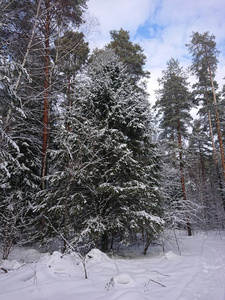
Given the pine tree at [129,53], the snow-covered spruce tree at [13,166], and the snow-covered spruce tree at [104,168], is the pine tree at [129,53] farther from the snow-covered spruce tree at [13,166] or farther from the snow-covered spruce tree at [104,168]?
the snow-covered spruce tree at [13,166]

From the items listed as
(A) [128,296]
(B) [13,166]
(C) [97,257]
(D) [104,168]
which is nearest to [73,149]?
(D) [104,168]

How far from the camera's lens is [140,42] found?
12273 mm

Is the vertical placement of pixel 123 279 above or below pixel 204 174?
below

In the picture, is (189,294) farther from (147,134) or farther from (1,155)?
(147,134)

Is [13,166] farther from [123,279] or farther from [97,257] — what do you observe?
[123,279]

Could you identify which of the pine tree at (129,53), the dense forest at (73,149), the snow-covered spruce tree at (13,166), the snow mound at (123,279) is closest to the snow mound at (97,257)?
the dense forest at (73,149)

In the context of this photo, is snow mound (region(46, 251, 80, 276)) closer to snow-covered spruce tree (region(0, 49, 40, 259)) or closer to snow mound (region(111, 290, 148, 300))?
snow mound (region(111, 290, 148, 300))

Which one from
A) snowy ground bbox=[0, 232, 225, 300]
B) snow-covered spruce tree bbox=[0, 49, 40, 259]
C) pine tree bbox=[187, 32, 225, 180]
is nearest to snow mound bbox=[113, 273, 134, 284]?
snowy ground bbox=[0, 232, 225, 300]

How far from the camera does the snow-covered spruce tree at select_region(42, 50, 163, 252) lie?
17.4 feet

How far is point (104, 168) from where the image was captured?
6117 millimetres

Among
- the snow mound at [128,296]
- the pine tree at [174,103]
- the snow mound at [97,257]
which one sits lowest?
the snow mound at [97,257]

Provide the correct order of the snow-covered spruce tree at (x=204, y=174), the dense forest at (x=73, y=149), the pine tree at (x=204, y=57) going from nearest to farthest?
the dense forest at (x=73, y=149) < the pine tree at (x=204, y=57) < the snow-covered spruce tree at (x=204, y=174)

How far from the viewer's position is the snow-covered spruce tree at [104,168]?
17.4ft

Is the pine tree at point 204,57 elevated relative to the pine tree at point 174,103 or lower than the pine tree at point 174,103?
elevated
